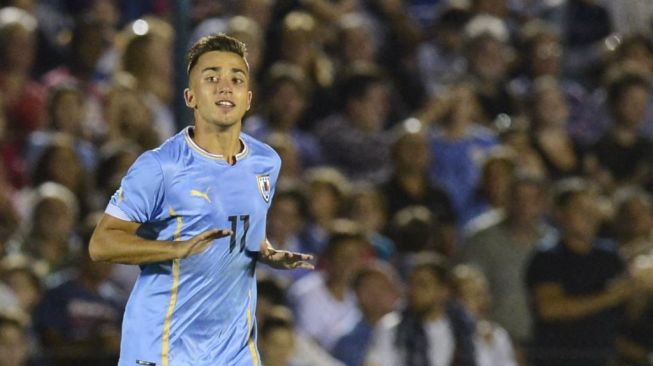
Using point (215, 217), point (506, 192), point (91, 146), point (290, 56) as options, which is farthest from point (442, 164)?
point (215, 217)

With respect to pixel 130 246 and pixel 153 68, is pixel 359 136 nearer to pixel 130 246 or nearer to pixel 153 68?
pixel 153 68

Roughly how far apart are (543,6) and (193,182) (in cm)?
789

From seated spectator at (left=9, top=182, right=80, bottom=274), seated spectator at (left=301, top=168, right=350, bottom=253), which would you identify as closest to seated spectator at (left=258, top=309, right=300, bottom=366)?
seated spectator at (left=301, top=168, right=350, bottom=253)

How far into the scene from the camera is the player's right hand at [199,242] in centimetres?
467

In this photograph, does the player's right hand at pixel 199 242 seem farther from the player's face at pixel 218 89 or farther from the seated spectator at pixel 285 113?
the seated spectator at pixel 285 113

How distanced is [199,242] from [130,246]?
0.27 meters

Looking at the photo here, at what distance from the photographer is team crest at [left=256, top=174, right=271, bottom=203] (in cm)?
520

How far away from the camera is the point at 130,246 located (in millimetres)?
4863

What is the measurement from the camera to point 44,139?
9.49 metres

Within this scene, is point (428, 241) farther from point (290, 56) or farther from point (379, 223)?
point (290, 56)

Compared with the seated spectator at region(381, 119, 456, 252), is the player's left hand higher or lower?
higher

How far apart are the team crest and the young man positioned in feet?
0.05

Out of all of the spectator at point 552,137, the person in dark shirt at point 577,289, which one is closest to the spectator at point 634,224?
the person in dark shirt at point 577,289

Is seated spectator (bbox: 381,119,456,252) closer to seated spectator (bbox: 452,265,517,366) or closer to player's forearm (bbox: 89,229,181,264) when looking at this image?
seated spectator (bbox: 452,265,517,366)
